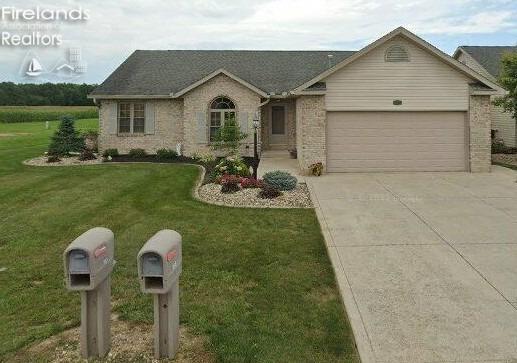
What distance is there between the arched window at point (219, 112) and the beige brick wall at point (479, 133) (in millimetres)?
10569

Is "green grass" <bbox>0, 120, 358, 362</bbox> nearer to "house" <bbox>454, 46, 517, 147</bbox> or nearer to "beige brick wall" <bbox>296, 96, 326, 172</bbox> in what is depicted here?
"beige brick wall" <bbox>296, 96, 326, 172</bbox>

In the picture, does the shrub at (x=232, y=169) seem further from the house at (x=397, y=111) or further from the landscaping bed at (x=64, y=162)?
the landscaping bed at (x=64, y=162)

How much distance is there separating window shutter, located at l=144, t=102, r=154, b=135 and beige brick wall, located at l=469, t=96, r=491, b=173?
14.5m

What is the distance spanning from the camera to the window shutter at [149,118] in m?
21.9

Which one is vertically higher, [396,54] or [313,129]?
[396,54]

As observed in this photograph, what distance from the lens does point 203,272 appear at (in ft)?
22.6

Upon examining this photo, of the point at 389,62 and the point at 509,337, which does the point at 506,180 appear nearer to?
the point at 389,62

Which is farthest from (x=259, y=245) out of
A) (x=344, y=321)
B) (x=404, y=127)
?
(x=404, y=127)

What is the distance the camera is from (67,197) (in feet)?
41.8

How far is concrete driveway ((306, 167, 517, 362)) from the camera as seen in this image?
15.8ft

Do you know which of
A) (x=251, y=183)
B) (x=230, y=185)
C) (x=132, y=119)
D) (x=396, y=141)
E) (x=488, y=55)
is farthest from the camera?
(x=488, y=55)

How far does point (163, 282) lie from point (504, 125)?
81.1 ft

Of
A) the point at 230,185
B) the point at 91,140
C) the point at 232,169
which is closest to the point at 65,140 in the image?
the point at 91,140

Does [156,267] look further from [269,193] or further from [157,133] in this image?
[157,133]
